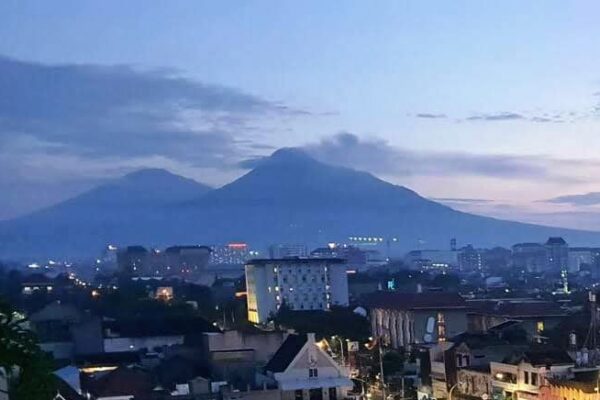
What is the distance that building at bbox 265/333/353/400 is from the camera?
90.1 ft

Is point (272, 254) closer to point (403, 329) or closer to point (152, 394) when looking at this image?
point (403, 329)

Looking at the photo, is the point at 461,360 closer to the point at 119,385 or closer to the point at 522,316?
the point at 119,385

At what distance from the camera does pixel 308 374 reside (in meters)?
27.9

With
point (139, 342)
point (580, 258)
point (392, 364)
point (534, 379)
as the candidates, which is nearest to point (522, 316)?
point (392, 364)

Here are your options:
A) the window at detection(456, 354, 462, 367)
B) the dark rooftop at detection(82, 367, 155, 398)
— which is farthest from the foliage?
the dark rooftop at detection(82, 367, 155, 398)

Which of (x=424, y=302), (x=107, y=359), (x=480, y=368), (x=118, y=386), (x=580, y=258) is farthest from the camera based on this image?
(x=580, y=258)

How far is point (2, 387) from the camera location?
10.0 m

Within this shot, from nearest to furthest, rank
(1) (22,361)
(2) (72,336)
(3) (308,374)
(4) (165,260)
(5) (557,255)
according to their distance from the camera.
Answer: (1) (22,361) < (3) (308,374) < (2) (72,336) < (4) (165,260) < (5) (557,255)

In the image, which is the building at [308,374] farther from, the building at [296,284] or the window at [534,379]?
the building at [296,284]

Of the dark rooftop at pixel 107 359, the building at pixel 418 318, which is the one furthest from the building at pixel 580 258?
the dark rooftop at pixel 107 359

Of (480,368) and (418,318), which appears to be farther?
(418,318)

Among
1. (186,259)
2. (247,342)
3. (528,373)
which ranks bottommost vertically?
(528,373)

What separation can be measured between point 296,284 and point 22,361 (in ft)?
209

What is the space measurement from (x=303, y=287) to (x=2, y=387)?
62.2 meters
